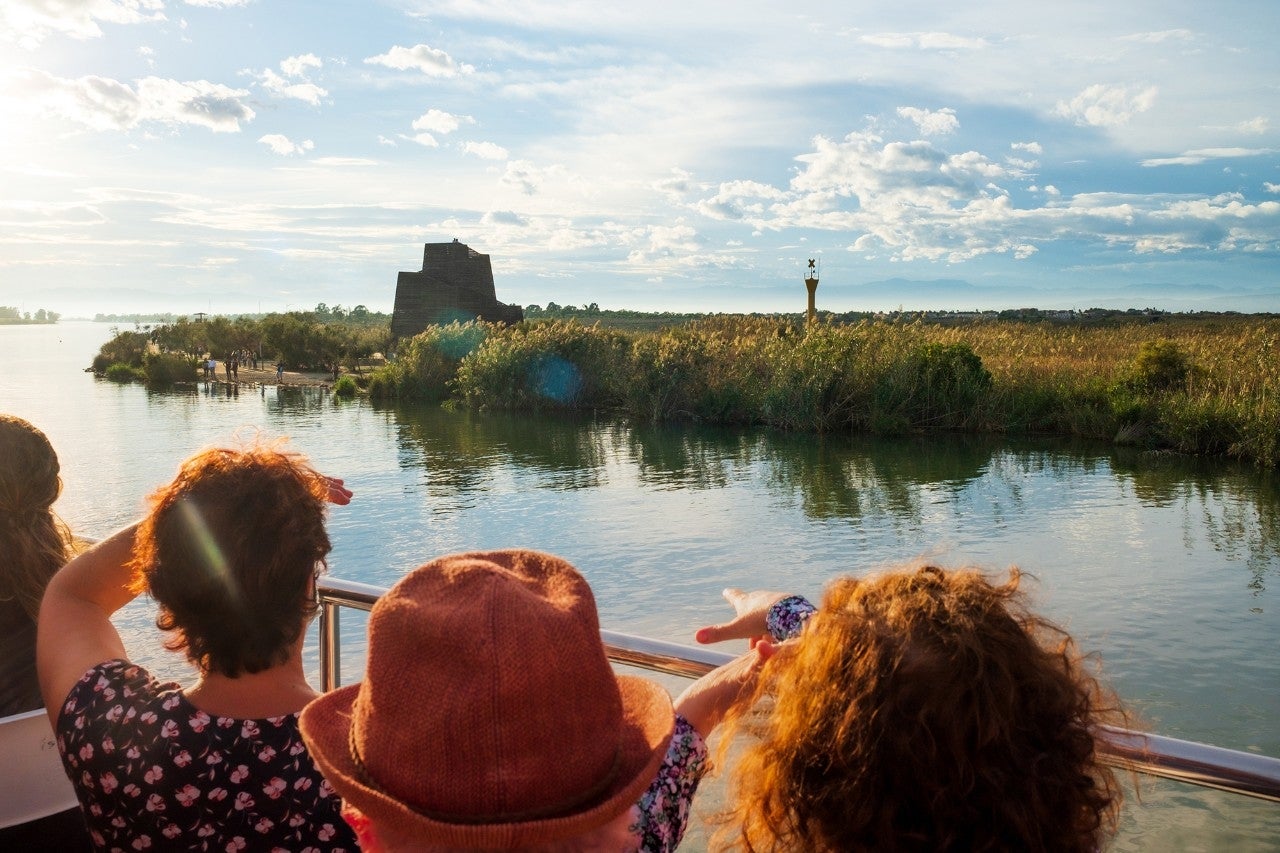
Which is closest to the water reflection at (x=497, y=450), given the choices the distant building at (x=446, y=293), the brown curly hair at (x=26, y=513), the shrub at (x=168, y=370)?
the brown curly hair at (x=26, y=513)

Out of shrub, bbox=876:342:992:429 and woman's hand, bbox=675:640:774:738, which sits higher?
woman's hand, bbox=675:640:774:738

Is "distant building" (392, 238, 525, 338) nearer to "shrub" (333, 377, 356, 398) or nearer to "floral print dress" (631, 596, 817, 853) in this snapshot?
"shrub" (333, 377, 356, 398)

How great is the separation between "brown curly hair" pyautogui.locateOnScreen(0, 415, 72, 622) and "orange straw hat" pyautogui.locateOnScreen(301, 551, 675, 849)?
1.11 m

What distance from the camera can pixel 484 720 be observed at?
2.45ft

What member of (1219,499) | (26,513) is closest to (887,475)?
(1219,499)

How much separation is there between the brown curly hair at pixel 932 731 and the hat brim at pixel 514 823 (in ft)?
0.38

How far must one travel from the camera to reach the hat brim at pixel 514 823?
748 millimetres

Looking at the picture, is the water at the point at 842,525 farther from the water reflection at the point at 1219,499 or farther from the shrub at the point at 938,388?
the shrub at the point at 938,388

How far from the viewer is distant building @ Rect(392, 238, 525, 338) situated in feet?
142

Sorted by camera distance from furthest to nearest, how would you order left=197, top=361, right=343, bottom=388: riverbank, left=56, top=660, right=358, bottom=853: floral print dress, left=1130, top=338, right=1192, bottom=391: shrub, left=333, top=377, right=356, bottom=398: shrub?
left=197, top=361, right=343, bottom=388: riverbank
left=333, top=377, right=356, bottom=398: shrub
left=1130, top=338, right=1192, bottom=391: shrub
left=56, top=660, right=358, bottom=853: floral print dress

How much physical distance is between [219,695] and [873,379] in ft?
64.1

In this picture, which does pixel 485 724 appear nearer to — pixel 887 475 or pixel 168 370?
pixel 887 475

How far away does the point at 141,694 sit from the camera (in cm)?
122

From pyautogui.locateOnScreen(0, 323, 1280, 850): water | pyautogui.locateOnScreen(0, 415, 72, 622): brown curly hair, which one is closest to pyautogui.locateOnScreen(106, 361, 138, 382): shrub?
pyautogui.locateOnScreen(0, 323, 1280, 850): water
